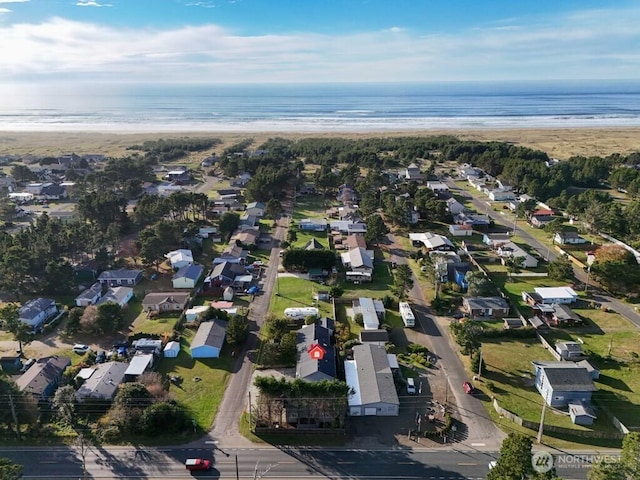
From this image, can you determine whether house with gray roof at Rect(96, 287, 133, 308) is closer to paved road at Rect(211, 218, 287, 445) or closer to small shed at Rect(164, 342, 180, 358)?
small shed at Rect(164, 342, 180, 358)

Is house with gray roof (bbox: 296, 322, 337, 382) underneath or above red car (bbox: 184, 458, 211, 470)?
above

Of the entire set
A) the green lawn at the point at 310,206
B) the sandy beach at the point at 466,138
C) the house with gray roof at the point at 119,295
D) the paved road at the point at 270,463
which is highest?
the sandy beach at the point at 466,138

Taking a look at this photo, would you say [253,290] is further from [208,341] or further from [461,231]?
[461,231]

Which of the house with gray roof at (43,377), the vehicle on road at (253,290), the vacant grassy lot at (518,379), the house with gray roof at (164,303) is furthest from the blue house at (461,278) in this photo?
the house with gray roof at (43,377)

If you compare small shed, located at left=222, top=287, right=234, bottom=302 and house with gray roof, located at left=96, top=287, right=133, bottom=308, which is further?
small shed, located at left=222, top=287, right=234, bottom=302

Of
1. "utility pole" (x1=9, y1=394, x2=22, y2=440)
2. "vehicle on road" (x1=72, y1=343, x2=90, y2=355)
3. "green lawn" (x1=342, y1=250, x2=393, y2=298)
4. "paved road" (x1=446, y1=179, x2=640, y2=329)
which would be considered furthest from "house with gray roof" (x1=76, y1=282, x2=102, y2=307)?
"paved road" (x1=446, y1=179, x2=640, y2=329)

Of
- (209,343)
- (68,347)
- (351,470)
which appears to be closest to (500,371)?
(351,470)
